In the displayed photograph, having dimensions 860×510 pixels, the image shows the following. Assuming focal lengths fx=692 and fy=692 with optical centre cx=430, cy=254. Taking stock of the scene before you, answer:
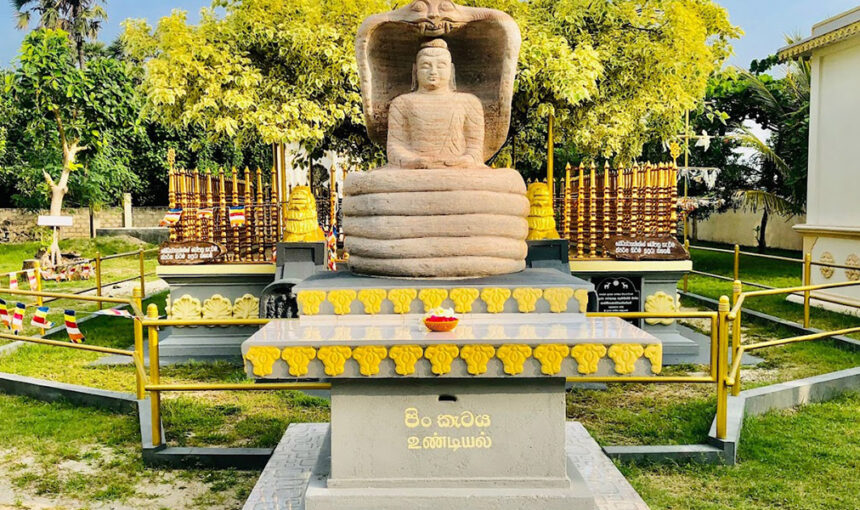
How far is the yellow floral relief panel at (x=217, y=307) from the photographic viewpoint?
10.5 meters

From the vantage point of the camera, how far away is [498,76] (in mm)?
6750

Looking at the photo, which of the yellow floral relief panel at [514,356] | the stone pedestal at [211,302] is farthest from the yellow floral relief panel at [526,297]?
the stone pedestal at [211,302]

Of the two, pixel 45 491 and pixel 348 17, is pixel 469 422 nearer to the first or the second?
pixel 45 491

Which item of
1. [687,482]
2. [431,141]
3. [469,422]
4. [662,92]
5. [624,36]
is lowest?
[687,482]

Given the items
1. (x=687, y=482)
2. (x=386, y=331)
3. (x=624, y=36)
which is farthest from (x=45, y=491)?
(x=624, y=36)

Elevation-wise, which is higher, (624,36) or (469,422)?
(624,36)

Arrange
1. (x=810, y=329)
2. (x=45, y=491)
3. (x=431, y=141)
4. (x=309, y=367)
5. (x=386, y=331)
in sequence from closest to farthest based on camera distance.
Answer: (x=309, y=367) < (x=386, y=331) < (x=45, y=491) < (x=431, y=141) < (x=810, y=329)

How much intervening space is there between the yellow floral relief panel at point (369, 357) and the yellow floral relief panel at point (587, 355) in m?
1.18

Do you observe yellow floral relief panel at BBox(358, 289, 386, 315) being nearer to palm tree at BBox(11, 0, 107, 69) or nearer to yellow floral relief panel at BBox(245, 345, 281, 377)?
yellow floral relief panel at BBox(245, 345, 281, 377)

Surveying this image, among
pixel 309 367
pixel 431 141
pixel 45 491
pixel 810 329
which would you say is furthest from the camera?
pixel 810 329

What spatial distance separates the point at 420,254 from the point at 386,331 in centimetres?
126

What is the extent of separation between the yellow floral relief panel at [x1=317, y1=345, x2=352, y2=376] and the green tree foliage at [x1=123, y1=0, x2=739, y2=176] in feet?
29.7

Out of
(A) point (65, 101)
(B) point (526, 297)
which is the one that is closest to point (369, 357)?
(B) point (526, 297)

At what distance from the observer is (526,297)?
525 centimetres
